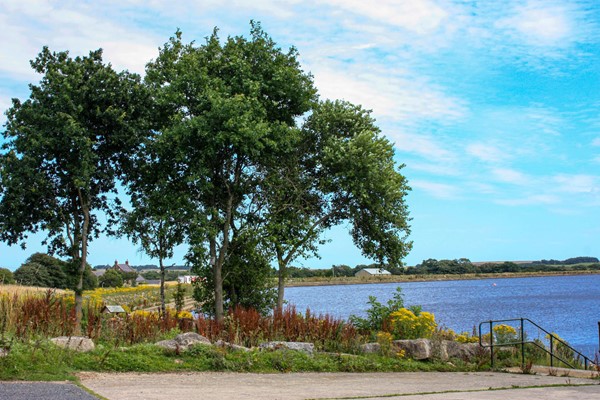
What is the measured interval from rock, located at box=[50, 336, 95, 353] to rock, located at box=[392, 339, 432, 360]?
25.6ft

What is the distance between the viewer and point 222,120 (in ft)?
65.5

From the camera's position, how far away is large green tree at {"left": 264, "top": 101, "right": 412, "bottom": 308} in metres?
22.5

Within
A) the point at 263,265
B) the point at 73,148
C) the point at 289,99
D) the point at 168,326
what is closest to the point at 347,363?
the point at 168,326

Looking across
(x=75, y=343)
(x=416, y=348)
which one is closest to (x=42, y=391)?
(x=75, y=343)

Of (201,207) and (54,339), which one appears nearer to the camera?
(54,339)

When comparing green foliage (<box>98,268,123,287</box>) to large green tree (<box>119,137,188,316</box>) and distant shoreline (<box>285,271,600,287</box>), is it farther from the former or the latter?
large green tree (<box>119,137,188,316</box>)

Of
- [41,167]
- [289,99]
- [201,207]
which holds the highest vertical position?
[289,99]

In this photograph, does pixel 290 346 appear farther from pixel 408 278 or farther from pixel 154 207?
pixel 408 278

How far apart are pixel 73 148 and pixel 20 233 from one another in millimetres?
3736

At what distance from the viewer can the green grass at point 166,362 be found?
1121 centimetres

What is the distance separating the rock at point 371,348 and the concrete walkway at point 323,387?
185 cm

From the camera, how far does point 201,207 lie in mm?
22203

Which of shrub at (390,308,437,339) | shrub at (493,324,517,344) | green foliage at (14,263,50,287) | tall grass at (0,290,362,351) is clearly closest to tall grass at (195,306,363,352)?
tall grass at (0,290,362,351)

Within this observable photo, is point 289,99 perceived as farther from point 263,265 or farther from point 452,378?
point 452,378
